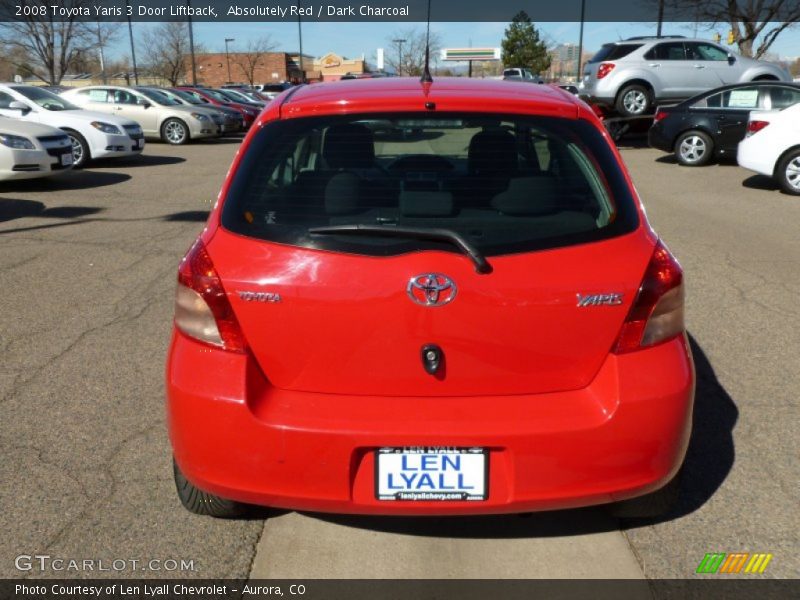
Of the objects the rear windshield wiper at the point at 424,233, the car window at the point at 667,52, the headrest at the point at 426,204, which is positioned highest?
the car window at the point at 667,52

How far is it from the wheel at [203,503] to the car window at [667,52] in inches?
736

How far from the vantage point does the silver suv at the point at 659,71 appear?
62.5 ft

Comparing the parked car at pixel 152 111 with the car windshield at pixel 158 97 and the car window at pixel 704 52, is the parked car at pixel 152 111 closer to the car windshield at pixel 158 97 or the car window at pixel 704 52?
the car windshield at pixel 158 97

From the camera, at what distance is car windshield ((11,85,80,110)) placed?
14.9m

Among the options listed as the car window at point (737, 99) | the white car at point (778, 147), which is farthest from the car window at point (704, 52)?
the white car at point (778, 147)

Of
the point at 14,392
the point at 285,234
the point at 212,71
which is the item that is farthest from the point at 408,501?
the point at 212,71

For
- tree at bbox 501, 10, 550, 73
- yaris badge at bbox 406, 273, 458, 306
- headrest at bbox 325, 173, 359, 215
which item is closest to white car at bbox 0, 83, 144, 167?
headrest at bbox 325, 173, 359, 215

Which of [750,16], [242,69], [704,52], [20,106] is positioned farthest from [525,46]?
[20,106]

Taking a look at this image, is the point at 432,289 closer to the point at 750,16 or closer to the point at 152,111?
the point at 152,111

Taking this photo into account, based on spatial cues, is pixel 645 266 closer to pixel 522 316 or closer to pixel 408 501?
pixel 522 316

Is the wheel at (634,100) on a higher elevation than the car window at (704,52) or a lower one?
lower

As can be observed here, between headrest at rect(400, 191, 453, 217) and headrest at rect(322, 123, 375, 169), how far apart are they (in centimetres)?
28

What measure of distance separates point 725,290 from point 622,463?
4.37m

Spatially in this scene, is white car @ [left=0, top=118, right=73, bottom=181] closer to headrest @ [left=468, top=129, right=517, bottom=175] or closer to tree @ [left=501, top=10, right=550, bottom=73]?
headrest @ [left=468, top=129, right=517, bottom=175]
